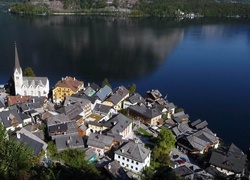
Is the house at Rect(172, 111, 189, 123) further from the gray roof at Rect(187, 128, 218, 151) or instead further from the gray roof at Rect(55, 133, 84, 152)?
the gray roof at Rect(55, 133, 84, 152)

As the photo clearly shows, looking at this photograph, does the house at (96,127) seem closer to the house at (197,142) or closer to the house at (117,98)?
the house at (117,98)

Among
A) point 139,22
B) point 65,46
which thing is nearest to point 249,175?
point 65,46

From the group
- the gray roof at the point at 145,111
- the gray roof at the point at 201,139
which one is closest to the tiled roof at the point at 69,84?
the gray roof at the point at 145,111

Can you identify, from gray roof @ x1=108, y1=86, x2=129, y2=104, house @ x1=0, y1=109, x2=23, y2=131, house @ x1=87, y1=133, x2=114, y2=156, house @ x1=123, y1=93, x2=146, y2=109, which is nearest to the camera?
house @ x1=87, y1=133, x2=114, y2=156

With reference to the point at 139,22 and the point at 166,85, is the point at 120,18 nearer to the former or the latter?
the point at 139,22

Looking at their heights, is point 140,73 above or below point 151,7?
below

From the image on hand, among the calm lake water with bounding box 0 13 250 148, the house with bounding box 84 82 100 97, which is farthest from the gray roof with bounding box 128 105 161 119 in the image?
the calm lake water with bounding box 0 13 250 148
